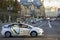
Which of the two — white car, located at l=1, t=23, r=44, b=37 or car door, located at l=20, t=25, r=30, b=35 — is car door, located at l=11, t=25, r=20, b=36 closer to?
white car, located at l=1, t=23, r=44, b=37

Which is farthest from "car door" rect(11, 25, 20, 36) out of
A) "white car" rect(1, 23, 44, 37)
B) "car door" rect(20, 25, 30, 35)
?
"car door" rect(20, 25, 30, 35)

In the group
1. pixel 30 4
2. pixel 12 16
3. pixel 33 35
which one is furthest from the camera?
pixel 30 4

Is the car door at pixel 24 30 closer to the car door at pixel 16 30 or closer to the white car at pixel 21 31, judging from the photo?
the white car at pixel 21 31

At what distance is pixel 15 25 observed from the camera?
948 inches

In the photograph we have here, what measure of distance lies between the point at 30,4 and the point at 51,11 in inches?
756

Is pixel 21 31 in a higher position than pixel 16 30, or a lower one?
lower

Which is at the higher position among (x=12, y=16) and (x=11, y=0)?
(x=11, y=0)

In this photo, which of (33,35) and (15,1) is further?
(15,1)

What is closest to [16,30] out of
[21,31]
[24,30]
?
[21,31]

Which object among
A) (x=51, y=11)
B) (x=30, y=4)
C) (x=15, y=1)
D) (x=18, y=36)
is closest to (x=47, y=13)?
(x=51, y=11)

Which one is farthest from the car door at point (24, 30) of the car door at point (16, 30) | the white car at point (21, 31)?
the car door at point (16, 30)

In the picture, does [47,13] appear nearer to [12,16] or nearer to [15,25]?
[12,16]

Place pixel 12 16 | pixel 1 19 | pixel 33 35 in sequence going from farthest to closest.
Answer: pixel 12 16 < pixel 1 19 < pixel 33 35

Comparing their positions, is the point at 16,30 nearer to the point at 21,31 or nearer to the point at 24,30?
the point at 21,31
